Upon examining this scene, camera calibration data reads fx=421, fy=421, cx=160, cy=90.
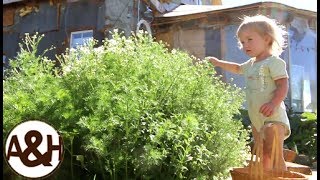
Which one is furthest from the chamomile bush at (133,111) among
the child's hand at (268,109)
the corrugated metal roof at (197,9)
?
the corrugated metal roof at (197,9)

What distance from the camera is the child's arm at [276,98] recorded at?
8.08 ft

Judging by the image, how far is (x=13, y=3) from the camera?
10984mm

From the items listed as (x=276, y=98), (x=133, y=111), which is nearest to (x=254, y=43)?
(x=276, y=98)

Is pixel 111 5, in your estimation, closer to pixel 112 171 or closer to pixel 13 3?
pixel 13 3

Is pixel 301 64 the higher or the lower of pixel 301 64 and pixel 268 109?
the higher

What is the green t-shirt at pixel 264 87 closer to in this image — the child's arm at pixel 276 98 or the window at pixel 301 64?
the child's arm at pixel 276 98

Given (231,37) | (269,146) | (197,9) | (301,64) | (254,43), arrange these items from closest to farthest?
(269,146)
(254,43)
(231,37)
(301,64)
(197,9)

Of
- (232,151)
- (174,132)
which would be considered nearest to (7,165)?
(174,132)

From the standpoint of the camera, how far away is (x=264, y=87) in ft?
8.80

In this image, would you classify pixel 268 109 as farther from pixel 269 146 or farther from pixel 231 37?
pixel 231 37

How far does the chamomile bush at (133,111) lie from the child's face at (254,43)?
0.41 metres

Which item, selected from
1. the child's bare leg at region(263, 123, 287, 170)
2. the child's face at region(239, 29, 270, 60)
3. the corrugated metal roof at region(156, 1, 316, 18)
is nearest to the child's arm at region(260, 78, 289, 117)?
the child's bare leg at region(263, 123, 287, 170)

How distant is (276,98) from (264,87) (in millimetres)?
195

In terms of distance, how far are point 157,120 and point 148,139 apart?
15 centimetres
